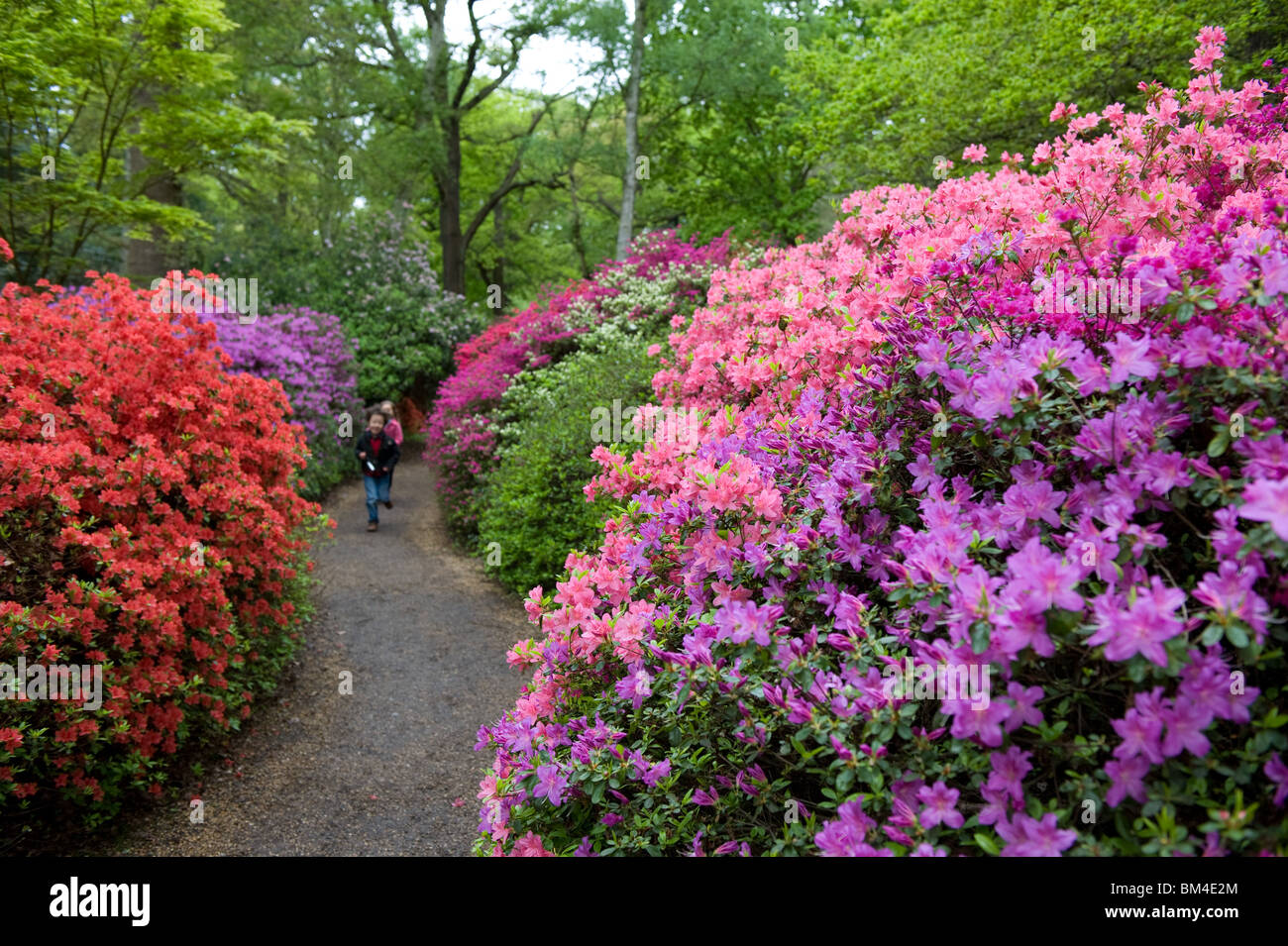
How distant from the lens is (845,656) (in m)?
1.56

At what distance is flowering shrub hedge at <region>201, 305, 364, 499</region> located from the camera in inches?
407

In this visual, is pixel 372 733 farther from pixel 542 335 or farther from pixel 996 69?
pixel 996 69

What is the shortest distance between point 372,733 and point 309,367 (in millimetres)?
7695

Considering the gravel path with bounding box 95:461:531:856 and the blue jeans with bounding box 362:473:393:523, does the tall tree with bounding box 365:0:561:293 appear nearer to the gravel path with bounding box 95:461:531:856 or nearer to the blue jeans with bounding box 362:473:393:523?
the blue jeans with bounding box 362:473:393:523

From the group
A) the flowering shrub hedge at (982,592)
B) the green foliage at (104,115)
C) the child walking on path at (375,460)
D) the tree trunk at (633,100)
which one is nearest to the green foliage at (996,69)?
the tree trunk at (633,100)

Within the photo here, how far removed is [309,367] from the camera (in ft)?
36.7

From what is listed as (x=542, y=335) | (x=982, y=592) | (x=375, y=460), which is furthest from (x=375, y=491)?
(x=982, y=592)

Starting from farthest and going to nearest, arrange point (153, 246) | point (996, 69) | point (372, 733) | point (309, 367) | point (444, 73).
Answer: point (444, 73) < point (153, 246) < point (309, 367) < point (996, 69) < point (372, 733)

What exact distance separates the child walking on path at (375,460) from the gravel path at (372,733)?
4.68ft

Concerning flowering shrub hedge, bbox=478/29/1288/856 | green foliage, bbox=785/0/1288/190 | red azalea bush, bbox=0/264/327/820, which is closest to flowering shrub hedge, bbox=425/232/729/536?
green foliage, bbox=785/0/1288/190

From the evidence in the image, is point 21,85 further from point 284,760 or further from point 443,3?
point 443,3

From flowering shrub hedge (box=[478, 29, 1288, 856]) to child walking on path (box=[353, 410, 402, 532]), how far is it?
7.80 meters
